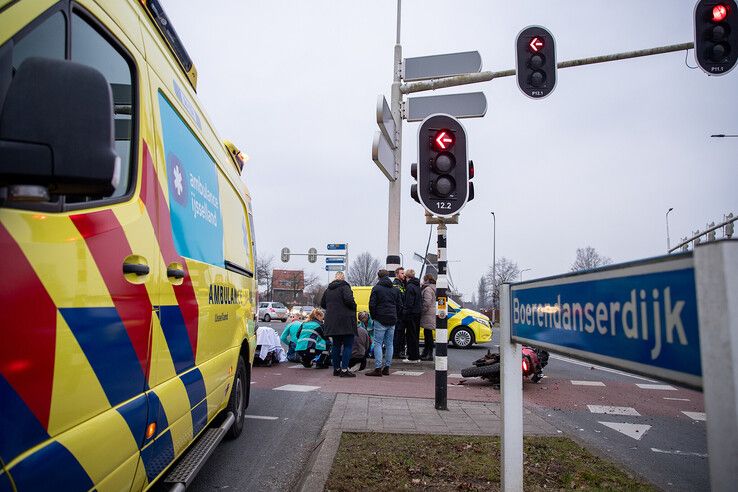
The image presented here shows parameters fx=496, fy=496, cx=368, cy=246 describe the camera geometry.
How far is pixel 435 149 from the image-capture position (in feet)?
16.7

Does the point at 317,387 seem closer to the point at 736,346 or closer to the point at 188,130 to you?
the point at 188,130

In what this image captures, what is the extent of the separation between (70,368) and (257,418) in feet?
14.7

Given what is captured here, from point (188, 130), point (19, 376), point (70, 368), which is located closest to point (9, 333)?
point (19, 376)

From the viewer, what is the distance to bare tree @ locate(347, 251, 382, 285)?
7688 centimetres

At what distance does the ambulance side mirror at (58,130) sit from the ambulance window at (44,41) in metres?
0.28

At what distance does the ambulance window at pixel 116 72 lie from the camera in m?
1.79

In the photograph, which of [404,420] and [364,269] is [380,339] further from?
[364,269]

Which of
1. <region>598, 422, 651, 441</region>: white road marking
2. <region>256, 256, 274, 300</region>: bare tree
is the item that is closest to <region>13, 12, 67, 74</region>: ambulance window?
<region>598, 422, 651, 441</region>: white road marking

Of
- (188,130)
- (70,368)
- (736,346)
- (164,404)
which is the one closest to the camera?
(736,346)

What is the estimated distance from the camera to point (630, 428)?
555cm

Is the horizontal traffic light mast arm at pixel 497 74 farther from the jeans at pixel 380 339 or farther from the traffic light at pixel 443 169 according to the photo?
the jeans at pixel 380 339

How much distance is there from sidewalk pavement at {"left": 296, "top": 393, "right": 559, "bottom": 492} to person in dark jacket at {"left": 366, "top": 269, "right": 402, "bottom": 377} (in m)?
2.38

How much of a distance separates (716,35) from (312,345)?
330 inches

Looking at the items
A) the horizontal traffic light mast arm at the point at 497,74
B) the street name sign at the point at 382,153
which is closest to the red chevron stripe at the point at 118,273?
the street name sign at the point at 382,153
